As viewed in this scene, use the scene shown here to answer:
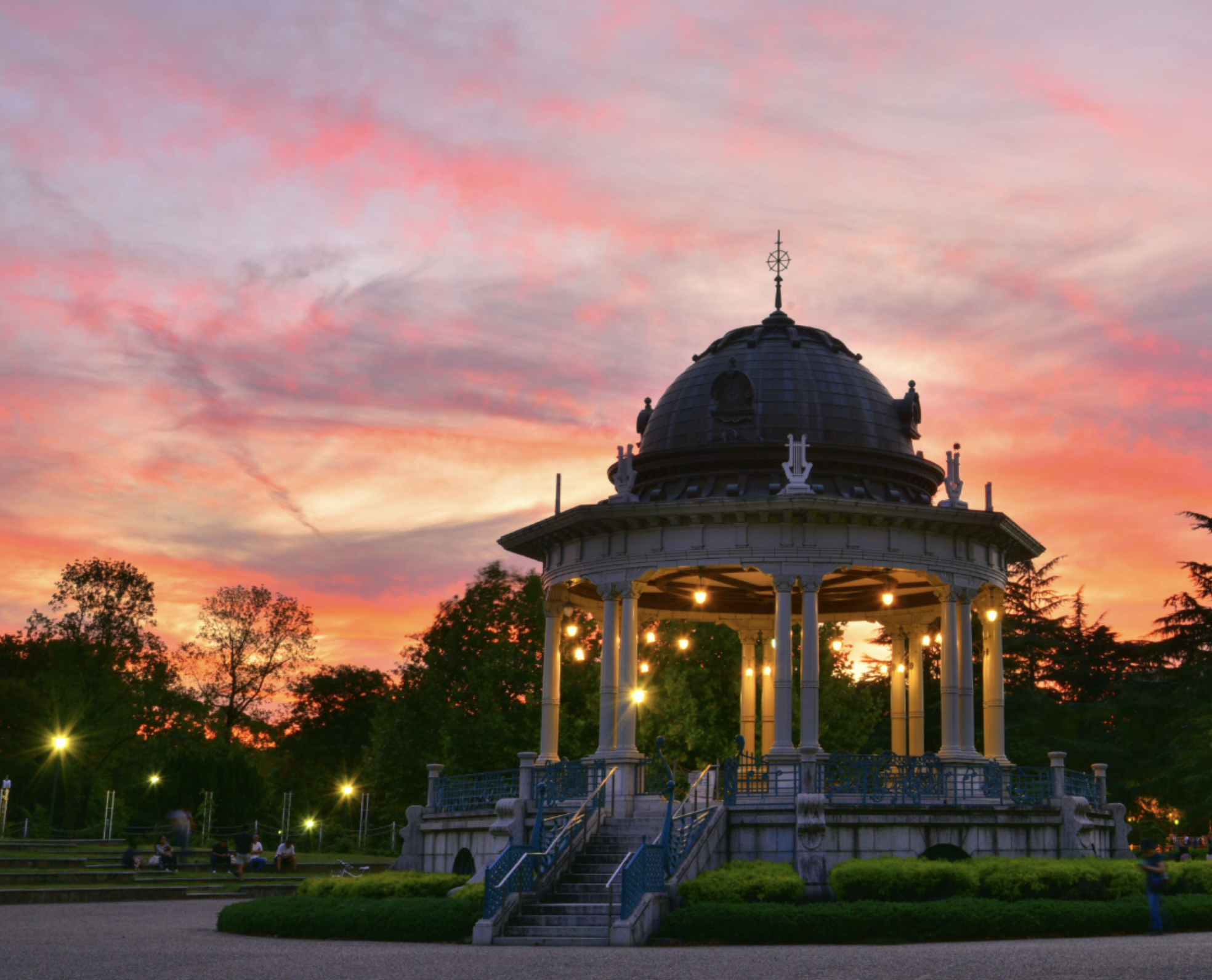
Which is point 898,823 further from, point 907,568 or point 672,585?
point 672,585

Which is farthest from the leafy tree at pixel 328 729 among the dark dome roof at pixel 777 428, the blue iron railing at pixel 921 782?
the blue iron railing at pixel 921 782

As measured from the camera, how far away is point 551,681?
3556 centimetres

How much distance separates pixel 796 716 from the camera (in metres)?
54.0

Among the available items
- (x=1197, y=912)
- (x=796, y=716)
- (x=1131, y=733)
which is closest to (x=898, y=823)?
(x=1197, y=912)

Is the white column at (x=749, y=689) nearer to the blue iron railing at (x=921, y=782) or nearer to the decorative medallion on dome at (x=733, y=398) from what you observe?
the decorative medallion on dome at (x=733, y=398)

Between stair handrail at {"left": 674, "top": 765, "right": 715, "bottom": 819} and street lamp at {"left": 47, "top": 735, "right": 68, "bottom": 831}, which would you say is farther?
street lamp at {"left": 47, "top": 735, "right": 68, "bottom": 831}

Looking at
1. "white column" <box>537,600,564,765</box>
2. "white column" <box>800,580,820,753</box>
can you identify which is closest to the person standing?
"white column" <box>537,600,564,765</box>

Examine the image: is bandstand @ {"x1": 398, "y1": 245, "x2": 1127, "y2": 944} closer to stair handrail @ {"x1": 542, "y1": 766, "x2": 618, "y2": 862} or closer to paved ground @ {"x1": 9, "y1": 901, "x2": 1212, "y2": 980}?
stair handrail @ {"x1": 542, "y1": 766, "x2": 618, "y2": 862}

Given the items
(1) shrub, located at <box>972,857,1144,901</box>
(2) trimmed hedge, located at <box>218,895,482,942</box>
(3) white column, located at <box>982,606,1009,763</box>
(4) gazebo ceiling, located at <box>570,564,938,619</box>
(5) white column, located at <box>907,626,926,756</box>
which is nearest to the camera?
(2) trimmed hedge, located at <box>218,895,482,942</box>

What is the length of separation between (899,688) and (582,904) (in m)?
18.0

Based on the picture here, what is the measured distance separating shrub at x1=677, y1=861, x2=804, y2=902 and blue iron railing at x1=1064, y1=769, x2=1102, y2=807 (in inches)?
368

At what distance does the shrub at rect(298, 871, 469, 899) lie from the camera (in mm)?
27219

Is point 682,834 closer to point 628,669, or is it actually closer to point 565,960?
point 628,669

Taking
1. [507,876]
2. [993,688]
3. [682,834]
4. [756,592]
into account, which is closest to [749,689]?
[756,592]
